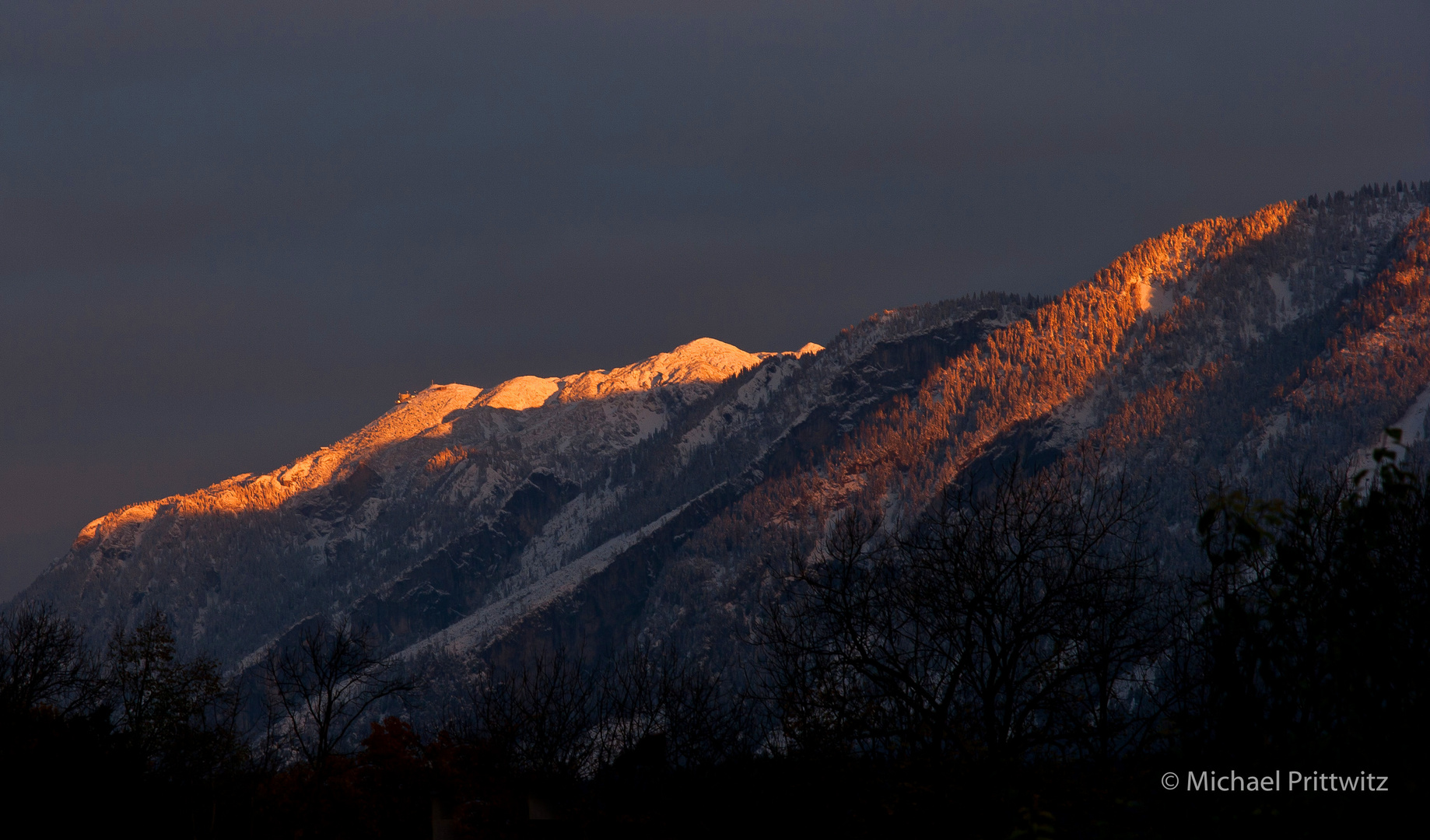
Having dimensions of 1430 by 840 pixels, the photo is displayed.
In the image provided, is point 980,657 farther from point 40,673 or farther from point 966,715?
point 40,673

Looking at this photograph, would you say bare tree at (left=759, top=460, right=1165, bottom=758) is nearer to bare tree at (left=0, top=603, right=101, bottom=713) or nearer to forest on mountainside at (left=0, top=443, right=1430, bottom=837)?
forest on mountainside at (left=0, top=443, right=1430, bottom=837)

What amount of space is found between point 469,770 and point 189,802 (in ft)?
78.3

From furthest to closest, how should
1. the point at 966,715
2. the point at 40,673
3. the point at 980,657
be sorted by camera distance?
the point at 40,673 → the point at 980,657 → the point at 966,715

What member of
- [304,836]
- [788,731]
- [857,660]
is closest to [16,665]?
[304,836]

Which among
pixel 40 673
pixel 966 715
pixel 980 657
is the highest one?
pixel 40 673

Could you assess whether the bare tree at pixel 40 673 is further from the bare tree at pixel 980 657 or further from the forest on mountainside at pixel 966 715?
the bare tree at pixel 980 657

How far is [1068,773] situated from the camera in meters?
29.9

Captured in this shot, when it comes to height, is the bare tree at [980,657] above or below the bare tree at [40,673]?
below

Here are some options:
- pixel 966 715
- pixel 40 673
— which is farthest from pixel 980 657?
pixel 40 673

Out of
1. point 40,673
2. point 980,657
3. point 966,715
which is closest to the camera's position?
point 966,715

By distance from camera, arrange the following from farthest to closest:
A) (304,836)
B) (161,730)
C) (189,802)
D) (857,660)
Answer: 1. (161,730)
2. (304,836)
3. (189,802)
4. (857,660)

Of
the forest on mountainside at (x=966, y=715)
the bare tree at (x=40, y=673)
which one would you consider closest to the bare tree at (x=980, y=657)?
the forest on mountainside at (x=966, y=715)

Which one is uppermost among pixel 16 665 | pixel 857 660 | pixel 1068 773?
pixel 16 665

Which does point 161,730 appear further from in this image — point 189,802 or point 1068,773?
point 1068,773
